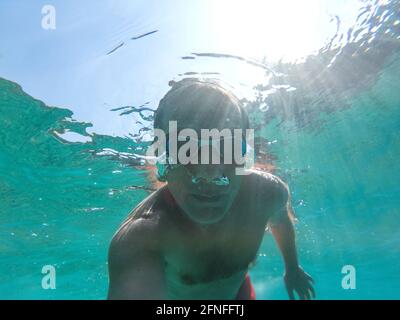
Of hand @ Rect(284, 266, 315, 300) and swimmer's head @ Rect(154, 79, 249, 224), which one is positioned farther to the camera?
hand @ Rect(284, 266, 315, 300)

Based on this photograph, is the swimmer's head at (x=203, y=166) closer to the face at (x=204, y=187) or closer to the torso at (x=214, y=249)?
the face at (x=204, y=187)

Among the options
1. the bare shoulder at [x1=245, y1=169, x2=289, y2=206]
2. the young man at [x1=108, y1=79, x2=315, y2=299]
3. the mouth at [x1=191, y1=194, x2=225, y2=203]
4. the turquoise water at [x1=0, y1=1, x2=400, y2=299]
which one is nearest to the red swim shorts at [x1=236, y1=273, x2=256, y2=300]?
the young man at [x1=108, y1=79, x2=315, y2=299]

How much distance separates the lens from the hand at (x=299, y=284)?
638cm

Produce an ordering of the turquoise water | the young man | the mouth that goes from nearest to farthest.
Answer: the young man → the mouth → the turquoise water

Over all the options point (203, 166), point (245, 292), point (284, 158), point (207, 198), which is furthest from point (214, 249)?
point (284, 158)

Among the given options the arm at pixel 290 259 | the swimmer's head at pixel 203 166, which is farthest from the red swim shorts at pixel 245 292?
the swimmer's head at pixel 203 166

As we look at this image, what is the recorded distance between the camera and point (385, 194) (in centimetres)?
1983

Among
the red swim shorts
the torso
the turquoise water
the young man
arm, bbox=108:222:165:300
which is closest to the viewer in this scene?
arm, bbox=108:222:165:300

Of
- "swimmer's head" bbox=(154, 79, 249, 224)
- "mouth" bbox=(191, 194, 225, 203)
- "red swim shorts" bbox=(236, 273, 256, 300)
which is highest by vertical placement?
"swimmer's head" bbox=(154, 79, 249, 224)

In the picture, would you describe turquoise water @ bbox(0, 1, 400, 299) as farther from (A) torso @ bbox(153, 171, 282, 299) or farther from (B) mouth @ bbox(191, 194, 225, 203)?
(B) mouth @ bbox(191, 194, 225, 203)

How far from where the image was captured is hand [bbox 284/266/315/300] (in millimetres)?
6375

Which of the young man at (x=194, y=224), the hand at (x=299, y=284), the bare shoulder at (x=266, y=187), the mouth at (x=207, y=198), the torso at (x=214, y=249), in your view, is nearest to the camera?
the young man at (x=194, y=224)
